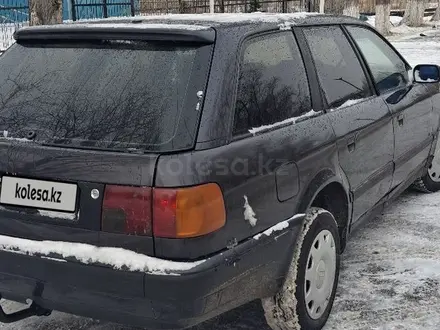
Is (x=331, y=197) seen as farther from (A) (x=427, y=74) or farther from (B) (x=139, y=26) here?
(A) (x=427, y=74)

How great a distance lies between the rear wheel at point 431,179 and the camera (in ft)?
17.0

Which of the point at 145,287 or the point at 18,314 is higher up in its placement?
the point at 145,287

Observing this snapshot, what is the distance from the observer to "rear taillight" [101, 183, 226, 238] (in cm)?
227

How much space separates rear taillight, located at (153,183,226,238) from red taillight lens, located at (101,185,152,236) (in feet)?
0.12

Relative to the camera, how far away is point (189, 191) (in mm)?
2285

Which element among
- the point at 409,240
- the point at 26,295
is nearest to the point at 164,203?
the point at 26,295

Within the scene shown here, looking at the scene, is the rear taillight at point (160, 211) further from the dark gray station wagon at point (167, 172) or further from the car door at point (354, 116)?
the car door at point (354, 116)

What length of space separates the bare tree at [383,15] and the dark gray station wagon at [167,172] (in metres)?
18.8

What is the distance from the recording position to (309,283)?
9.78 ft

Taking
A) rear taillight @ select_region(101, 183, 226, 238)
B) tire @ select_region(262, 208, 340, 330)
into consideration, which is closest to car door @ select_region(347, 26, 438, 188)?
tire @ select_region(262, 208, 340, 330)

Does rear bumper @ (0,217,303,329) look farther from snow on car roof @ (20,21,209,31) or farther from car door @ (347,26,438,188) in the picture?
car door @ (347,26,438,188)

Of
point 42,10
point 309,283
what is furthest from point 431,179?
point 42,10

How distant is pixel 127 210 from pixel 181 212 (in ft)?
0.69

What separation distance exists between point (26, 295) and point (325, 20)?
231 centimetres
